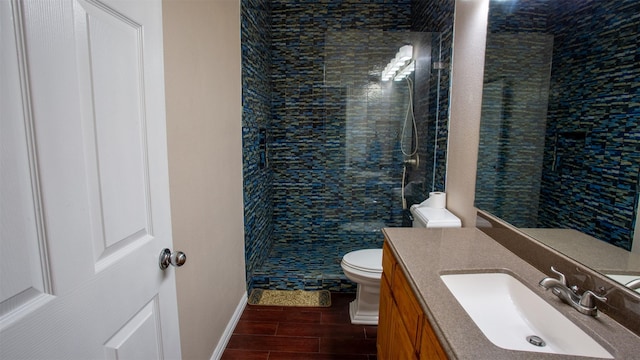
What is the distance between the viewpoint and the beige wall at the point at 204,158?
138 cm

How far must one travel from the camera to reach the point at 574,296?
922mm

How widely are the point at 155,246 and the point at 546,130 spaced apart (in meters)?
1.43

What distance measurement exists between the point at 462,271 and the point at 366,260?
1.15 metres

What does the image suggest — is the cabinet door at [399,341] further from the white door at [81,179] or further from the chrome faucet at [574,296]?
the white door at [81,179]

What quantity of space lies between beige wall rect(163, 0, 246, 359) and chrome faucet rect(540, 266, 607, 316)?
142 centimetres

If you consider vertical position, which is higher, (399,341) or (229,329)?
(399,341)

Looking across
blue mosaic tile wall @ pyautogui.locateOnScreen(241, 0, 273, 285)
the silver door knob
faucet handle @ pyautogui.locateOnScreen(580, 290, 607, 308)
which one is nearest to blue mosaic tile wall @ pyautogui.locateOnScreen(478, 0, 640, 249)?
faucet handle @ pyautogui.locateOnScreen(580, 290, 607, 308)

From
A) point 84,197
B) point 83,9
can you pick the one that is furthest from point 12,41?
point 84,197

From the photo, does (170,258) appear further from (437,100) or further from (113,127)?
(437,100)

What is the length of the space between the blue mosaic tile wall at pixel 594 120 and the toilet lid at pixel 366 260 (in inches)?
46.3

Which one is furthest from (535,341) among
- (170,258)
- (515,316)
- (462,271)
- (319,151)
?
(319,151)

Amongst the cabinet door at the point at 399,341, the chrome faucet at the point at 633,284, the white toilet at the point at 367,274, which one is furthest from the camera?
the white toilet at the point at 367,274

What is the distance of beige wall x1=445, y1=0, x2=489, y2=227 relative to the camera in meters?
1.77

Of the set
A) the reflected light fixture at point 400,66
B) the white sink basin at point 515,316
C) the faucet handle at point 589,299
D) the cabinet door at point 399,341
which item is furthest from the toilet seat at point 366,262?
the reflected light fixture at point 400,66
